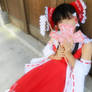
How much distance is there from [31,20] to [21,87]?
1.45 m

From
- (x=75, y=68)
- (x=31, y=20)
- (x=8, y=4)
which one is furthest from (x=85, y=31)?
(x=8, y=4)

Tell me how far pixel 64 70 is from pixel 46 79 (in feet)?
0.55

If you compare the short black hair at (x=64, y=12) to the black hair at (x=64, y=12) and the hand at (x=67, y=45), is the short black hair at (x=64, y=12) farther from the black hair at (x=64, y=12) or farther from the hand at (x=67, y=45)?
the hand at (x=67, y=45)

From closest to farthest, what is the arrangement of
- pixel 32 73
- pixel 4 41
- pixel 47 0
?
pixel 32 73 < pixel 47 0 < pixel 4 41

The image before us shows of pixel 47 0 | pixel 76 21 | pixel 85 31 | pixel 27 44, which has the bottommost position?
pixel 27 44

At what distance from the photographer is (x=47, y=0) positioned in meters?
1.72

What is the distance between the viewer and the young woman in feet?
3.56

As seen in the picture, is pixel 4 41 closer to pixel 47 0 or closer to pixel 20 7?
pixel 20 7

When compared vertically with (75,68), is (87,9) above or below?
above

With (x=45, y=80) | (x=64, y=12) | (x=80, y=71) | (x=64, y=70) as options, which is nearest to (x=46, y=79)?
(x=45, y=80)

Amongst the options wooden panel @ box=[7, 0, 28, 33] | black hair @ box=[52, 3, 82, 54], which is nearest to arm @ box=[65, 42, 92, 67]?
black hair @ box=[52, 3, 82, 54]

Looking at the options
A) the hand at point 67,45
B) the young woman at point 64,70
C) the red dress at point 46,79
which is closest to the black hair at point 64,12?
the young woman at point 64,70

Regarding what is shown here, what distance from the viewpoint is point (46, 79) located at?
44.8 inches

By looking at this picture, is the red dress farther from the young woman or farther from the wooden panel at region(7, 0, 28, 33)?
the wooden panel at region(7, 0, 28, 33)
